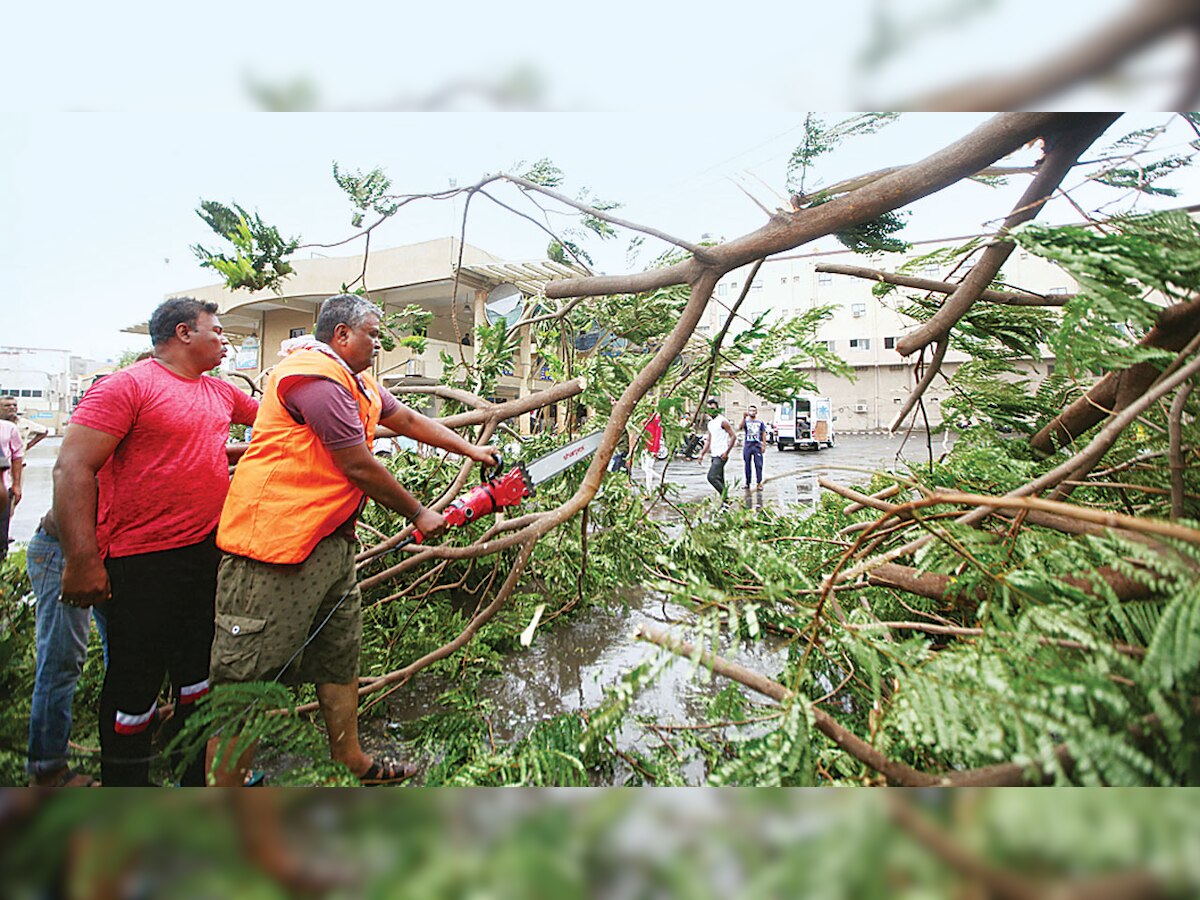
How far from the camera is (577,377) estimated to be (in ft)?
6.14

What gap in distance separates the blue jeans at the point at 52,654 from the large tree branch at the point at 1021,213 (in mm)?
1837

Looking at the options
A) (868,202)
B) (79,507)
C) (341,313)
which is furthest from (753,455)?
(79,507)

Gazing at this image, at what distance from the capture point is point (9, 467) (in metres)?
0.91

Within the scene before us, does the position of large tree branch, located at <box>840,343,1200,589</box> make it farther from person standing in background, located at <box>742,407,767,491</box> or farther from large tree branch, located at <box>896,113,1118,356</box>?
person standing in background, located at <box>742,407,767,491</box>

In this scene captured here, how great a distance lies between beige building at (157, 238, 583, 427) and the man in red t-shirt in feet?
0.38

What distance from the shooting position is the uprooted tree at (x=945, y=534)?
672mm

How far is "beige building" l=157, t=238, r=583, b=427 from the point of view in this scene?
4.10 feet

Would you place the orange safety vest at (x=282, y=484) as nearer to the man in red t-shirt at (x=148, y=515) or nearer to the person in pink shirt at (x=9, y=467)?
the man in red t-shirt at (x=148, y=515)

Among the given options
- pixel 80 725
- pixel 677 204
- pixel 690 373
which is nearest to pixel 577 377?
pixel 690 373

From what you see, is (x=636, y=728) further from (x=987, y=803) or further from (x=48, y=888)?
(x=48, y=888)

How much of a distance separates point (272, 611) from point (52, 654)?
0.34 metres

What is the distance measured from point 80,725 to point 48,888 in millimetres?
404
